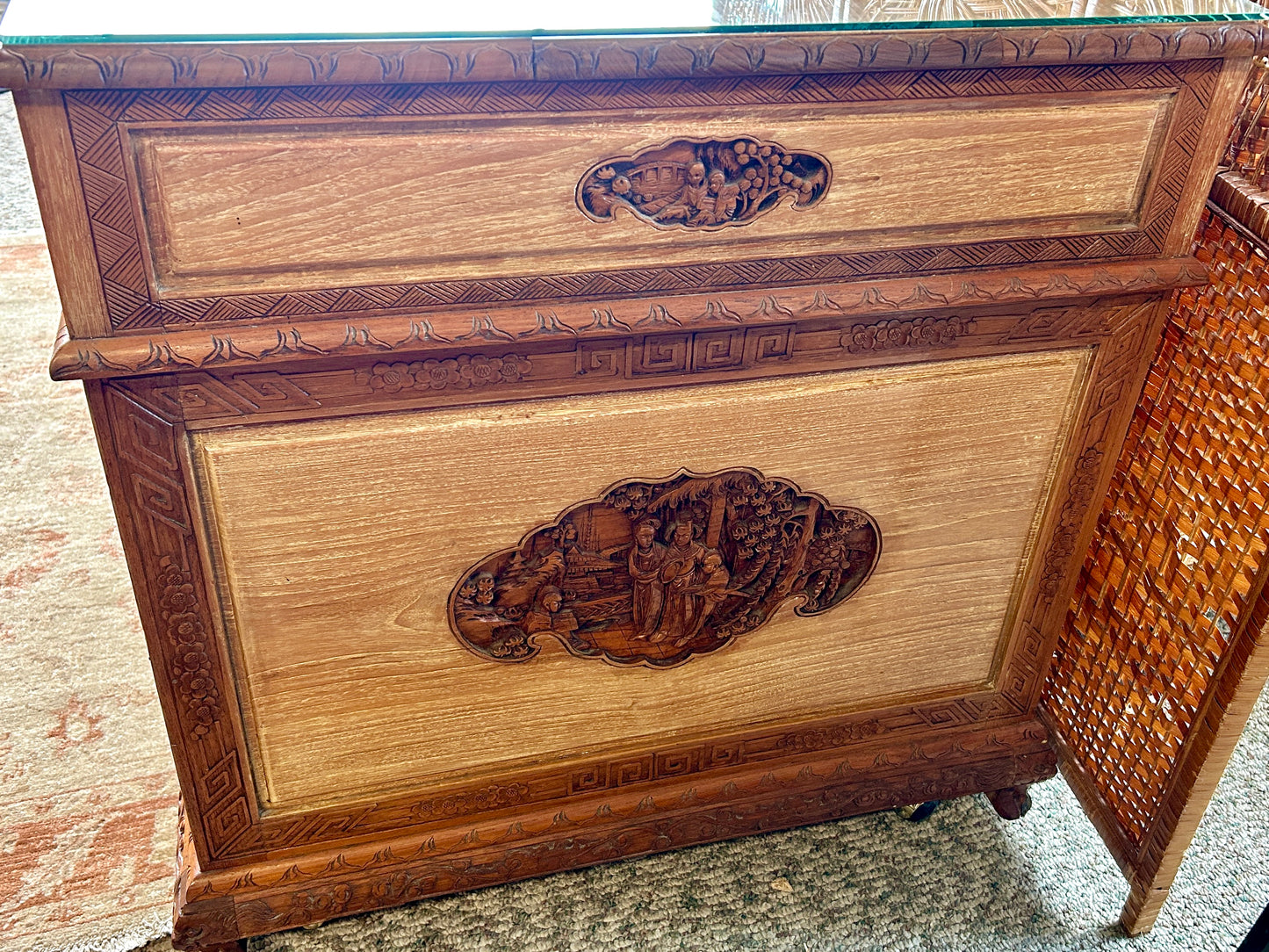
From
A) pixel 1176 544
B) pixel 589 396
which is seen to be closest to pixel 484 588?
pixel 589 396

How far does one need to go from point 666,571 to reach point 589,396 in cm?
17

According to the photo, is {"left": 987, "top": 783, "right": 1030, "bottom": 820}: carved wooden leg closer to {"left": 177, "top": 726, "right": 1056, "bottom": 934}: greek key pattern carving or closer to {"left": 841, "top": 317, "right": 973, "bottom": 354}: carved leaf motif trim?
{"left": 177, "top": 726, "right": 1056, "bottom": 934}: greek key pattern carving

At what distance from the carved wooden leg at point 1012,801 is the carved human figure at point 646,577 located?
0.44 meters

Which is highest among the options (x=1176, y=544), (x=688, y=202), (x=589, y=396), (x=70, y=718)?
(x=688, y=202)

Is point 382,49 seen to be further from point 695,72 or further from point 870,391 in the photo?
point 870,391

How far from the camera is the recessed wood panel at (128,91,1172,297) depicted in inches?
23.2

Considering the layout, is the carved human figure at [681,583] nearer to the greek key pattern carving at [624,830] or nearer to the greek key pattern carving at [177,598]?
the greek key pattern carving at [624,830]

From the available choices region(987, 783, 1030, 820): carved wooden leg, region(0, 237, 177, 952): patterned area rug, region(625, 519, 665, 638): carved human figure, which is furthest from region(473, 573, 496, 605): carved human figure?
region(987, 783, 1030, 820): carved wooden leg

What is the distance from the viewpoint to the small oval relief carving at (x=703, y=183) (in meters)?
0.64

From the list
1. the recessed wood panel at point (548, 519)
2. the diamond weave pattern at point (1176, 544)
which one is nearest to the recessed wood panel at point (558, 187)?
the recessed wood panel at point (548, 519)

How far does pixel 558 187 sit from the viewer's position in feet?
2.09

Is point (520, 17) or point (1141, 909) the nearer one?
point (520, 17)

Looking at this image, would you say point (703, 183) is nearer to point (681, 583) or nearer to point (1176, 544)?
point (681, 583)

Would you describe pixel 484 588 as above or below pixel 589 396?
below
